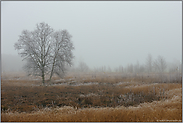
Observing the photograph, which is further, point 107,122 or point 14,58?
point 14,58

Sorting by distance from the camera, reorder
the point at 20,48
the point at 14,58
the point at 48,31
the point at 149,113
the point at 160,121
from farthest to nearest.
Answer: the point at 14,58, the point at 48,31, the point at 20,48, the point at 149,113, the point at 160,121

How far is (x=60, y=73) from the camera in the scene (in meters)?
23.0

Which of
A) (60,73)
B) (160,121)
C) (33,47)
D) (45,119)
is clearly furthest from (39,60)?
(160,121)

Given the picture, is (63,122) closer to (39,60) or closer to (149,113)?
(149,113)

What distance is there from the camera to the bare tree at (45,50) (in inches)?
842

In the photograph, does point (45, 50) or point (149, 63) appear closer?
point (45, 50)

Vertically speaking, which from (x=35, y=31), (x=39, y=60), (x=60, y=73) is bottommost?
(x=60, y=73)

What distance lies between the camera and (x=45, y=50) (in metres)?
22.7

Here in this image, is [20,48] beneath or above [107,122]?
above

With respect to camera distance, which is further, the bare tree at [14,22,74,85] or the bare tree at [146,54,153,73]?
the bare tree at [146,54,153,73]

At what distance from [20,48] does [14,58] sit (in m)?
128

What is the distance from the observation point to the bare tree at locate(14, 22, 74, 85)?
70.1ft

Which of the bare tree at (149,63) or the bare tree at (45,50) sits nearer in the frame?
the bare tree at (45,50)

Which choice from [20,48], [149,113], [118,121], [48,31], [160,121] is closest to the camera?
[160,121]
